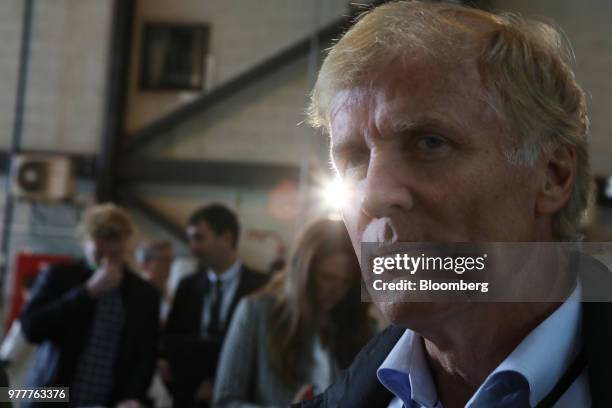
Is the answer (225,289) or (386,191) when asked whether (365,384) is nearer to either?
(386,191)

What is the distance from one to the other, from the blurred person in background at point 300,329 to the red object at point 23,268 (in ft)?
11.8

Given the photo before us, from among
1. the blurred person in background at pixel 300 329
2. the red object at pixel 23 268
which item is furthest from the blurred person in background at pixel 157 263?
the blurred person in background at pixel 300 329

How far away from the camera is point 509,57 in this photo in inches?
20.7

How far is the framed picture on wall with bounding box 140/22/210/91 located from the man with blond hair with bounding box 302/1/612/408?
4721 mm

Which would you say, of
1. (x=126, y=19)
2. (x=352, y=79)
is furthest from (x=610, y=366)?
(x=126, y=19)

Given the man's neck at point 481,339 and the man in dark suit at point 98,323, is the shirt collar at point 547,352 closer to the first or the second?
the man's neck at point 481,339

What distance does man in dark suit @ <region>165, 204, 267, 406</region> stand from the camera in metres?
1.92

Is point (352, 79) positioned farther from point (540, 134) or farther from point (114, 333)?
point (114, 333)

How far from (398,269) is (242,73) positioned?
4747mm

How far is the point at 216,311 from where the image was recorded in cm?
193

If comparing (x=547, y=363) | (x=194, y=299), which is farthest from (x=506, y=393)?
(x=194, y=299)

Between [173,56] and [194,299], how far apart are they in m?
3.51

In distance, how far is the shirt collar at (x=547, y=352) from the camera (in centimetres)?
52

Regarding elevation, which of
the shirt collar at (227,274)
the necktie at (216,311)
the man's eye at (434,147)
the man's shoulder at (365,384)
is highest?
the man's eye at (434,147)
